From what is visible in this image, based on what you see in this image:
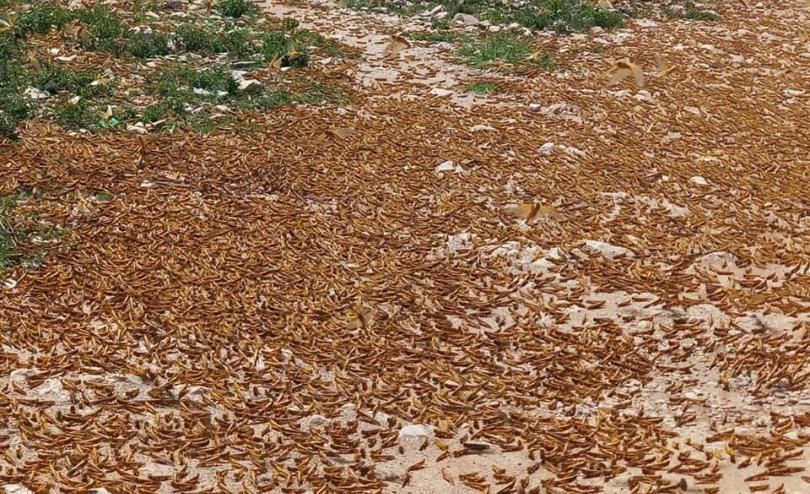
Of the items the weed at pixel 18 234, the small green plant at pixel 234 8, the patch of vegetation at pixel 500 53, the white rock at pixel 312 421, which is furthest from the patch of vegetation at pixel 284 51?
the white rock at pixel 312 421

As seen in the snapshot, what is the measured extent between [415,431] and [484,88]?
336 inches

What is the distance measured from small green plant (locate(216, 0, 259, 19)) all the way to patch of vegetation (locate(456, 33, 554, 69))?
4.59 meters

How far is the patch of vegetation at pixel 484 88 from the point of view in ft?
44.5

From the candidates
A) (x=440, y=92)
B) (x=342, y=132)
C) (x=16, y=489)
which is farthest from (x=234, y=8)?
(x=16, y=489)

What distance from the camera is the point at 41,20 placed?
14.5 metres

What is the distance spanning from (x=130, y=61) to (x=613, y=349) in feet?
31.9

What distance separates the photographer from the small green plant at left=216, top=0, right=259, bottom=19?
16.7 metres

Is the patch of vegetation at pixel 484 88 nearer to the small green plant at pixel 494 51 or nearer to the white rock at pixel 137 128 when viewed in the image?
the small green plant at pixel 494 51

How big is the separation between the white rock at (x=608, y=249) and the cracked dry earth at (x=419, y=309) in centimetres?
2

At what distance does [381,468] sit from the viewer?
5.84m

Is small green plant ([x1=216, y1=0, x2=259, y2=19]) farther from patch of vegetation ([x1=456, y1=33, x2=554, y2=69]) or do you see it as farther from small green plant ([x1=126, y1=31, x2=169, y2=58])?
patch of vegetation ([x1=456, y1=33, x2=554, y2=69])

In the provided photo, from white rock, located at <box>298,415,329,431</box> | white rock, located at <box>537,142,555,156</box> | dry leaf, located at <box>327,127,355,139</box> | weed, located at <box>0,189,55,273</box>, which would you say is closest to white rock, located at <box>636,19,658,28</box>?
white rock, located at <box>537,142,555,156</box>

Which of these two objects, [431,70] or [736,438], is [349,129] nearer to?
[431,70]

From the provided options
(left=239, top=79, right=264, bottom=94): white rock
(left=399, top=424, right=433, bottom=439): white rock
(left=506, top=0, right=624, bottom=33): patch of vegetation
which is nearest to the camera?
(left=399, top=424, right=433, bottom=439): white rock
